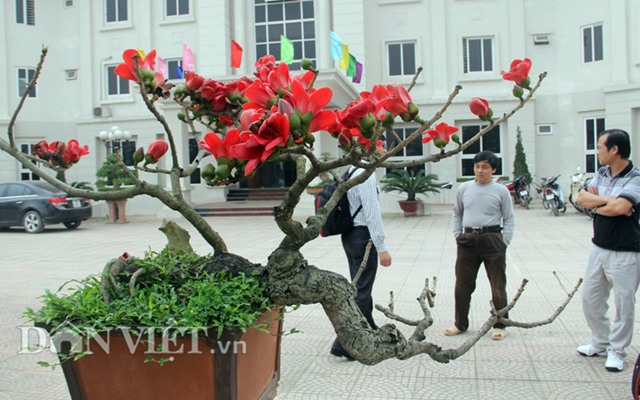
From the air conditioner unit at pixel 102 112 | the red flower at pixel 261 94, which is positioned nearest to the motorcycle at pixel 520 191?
the air conditioner unit at pixel 102 112

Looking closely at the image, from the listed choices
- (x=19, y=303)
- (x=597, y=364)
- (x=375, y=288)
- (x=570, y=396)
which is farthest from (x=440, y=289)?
(x=19, y=303)

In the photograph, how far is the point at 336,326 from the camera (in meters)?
2.05

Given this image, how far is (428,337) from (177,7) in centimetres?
2147

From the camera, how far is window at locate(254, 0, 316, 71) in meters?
21.6

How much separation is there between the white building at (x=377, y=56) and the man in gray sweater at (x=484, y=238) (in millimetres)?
12940

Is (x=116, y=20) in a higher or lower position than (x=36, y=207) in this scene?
higher

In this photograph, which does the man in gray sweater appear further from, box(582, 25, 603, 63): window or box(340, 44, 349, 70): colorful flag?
box(582, 25, 603, 63): window

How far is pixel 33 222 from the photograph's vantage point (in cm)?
1485

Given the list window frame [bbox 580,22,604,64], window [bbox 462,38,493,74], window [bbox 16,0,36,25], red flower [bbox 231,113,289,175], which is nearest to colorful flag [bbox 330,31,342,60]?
window [bbox 462,38,493,74]

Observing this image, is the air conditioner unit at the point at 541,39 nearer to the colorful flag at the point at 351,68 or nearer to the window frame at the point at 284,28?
the window frame at the point at 284,28

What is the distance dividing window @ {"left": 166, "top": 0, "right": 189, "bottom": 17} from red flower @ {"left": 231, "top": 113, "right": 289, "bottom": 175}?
2340 centimetres

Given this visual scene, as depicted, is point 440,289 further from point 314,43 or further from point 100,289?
point 314,43

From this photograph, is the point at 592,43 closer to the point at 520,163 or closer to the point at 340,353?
the point at 520,163

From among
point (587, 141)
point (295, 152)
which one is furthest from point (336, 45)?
point (295, 152)
